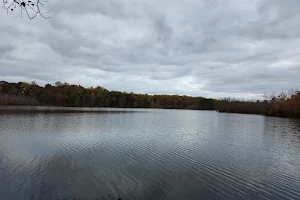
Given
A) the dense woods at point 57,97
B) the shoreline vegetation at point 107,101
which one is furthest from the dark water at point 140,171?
the dense woods at point 57,97

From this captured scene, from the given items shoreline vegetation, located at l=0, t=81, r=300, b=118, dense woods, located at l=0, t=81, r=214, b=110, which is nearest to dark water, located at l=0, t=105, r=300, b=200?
shoreline vegetation, located at l=0, t=81, r=300, b=118

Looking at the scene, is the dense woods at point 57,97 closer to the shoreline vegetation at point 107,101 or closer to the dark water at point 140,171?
the shoreline vegetation at point 107,101

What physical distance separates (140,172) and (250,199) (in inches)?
195

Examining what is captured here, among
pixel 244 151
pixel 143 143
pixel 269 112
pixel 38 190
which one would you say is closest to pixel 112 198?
pixel 38 190

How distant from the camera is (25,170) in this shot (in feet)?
30.3

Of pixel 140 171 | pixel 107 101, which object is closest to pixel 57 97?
pixel 107 101

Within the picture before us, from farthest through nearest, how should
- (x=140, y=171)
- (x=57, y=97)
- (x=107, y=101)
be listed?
(x=107, y=101) < (x=57, y=97) < (x=140, y=171)

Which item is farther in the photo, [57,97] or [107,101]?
[107,101]

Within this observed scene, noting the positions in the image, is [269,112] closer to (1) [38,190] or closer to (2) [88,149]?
(2) [88,149]

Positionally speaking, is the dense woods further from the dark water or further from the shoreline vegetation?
the dark water

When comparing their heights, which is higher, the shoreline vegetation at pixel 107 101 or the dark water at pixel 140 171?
the shoreline vegetation at pixel 107 101

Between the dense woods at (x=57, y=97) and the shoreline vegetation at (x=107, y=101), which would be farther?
the dense woods at (x=57, y=97)

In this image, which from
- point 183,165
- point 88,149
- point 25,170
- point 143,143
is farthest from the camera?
point 143,143

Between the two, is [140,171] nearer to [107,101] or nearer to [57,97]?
[57,97]
